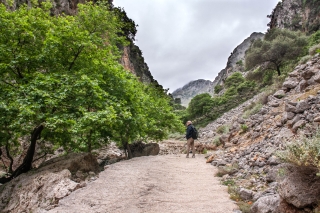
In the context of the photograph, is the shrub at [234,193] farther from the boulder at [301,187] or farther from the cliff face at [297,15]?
the cliff face at [297,15]

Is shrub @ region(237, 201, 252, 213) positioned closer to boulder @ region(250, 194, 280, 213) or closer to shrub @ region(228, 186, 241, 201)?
boulder @ region(250, 194, 280, 213)

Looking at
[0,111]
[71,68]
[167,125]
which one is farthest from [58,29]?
[167,125]

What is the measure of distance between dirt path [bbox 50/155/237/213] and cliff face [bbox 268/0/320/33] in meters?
52.3

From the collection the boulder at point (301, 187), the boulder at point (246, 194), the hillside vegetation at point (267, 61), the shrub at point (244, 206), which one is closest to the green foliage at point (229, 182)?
the boulder at point (246, 194)

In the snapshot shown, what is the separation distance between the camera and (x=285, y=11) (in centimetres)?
6444

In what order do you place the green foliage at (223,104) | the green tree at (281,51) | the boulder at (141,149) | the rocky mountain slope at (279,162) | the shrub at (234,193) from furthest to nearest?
1. the green foliage at (223,104)
2. the green tree at (281,51)
3. the boulder at (141,149)
4. the shrub at (234,193)
5. the rocky mountain slope at (279,162)

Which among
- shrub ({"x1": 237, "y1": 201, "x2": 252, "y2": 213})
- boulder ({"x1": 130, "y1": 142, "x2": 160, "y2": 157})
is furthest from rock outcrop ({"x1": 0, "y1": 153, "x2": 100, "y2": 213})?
boulder ({"x1": 130, "y1": 142, "x2": 160, "y2": 157})

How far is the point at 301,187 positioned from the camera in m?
3.31

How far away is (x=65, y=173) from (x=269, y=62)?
30706 millimetres

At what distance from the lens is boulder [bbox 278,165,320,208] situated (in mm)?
3235

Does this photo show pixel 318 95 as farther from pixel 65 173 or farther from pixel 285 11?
pixel 285 11

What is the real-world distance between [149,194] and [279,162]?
A: 3.48 m

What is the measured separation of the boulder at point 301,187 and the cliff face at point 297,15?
53510 millimetres

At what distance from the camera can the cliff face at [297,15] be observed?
47.6 m
